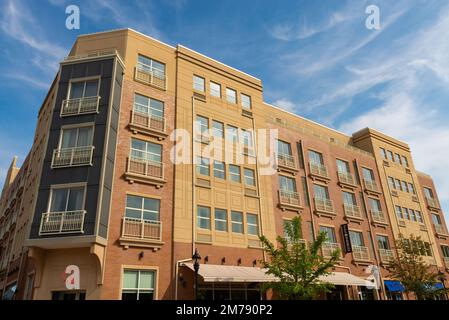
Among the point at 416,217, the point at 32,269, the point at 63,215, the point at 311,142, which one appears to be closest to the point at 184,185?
the point at 63,215

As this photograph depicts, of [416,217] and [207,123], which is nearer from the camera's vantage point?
[207,123]

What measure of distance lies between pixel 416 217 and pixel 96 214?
39.5 meters

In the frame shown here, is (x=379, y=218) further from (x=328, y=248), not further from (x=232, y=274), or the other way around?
(x=232, y=274)

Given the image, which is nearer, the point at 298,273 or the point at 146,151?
the point at 298,273

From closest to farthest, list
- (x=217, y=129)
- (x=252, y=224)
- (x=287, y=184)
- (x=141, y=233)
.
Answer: (x=141, y=233) → (x=252, y=224) → (x=217, y=129) → (x=287, y=184)

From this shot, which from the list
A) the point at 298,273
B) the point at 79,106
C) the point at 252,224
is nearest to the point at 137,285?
the point at 298,273

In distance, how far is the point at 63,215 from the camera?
20078 mm

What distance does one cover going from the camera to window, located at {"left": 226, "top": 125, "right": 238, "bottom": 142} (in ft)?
97.9

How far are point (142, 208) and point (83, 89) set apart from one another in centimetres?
941

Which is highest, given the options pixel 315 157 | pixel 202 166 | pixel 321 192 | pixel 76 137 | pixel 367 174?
pixel 315 157

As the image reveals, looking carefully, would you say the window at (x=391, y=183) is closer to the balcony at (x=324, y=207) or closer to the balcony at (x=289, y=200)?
the balcony at (x=324, y=207)

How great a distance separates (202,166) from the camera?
2706 centimetres

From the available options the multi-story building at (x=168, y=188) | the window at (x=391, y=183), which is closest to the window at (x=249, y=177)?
the multi-story building at (x=168, y=188)
